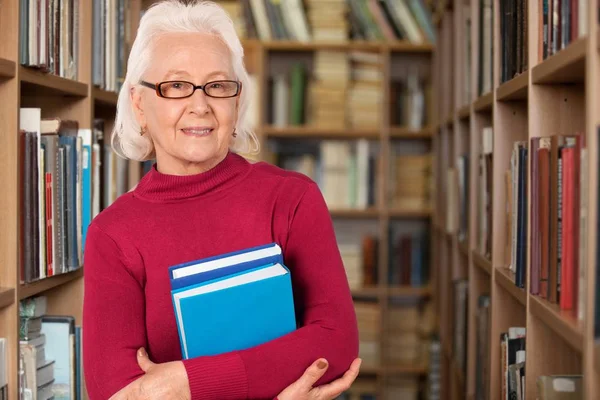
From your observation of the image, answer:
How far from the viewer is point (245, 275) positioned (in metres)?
1.39

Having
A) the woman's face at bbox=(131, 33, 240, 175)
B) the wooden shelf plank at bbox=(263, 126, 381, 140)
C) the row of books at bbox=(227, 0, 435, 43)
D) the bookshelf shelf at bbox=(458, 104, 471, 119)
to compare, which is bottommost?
the woman's face at bbox=(131, 33, 240, 175)

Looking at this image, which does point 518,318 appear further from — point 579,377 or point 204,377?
point 204,377

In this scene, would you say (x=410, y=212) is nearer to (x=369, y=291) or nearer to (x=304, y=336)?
(x=369, y=291)

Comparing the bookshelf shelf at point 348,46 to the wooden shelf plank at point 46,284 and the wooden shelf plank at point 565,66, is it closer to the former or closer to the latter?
the wooden shelf plank at point 46,284

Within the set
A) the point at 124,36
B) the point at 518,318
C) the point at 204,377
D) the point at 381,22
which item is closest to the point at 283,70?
the point at 381,22

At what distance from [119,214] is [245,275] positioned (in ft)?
1.06

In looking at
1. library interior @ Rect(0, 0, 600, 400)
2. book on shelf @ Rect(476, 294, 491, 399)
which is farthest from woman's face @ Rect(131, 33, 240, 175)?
book on shelf @ Rect(476, 294, 491, 399)

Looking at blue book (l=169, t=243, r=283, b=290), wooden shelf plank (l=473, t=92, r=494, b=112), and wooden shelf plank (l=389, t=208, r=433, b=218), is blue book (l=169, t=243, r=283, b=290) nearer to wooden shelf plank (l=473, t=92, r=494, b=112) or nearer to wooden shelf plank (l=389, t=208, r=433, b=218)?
wooden shelf plank (l=473, t=92, r=494, b=112)

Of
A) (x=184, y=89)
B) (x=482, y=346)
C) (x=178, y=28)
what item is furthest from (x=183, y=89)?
(x=482, y=346)

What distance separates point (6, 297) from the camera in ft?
5.54

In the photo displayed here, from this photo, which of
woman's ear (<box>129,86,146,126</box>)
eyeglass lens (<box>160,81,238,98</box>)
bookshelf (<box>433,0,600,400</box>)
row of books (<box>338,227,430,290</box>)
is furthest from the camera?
row of books (<box>338,227,430,290</box>)

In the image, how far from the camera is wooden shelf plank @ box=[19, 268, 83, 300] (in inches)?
71.1

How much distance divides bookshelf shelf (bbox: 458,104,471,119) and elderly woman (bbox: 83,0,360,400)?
4.68 feet

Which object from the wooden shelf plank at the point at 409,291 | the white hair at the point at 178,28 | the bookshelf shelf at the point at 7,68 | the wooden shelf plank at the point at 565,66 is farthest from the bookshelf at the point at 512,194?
the bookshelf shelf at the point at 7,68
